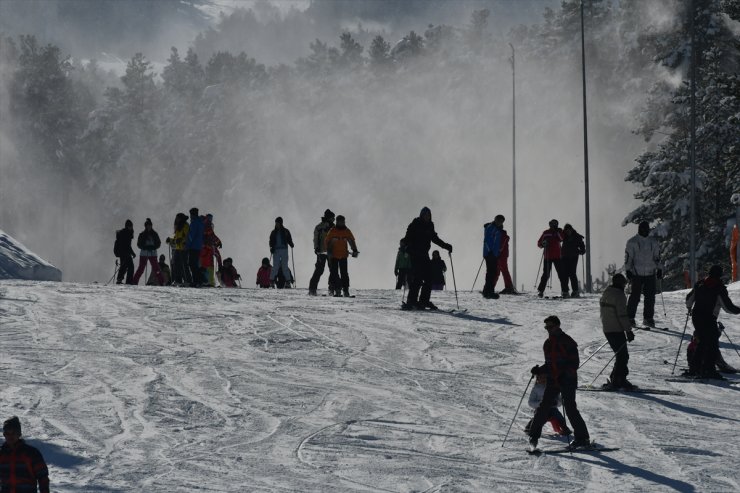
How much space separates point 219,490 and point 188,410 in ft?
10.8

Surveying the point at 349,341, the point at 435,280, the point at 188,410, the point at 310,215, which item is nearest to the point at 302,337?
the point at 349,341

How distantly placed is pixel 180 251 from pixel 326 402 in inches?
556

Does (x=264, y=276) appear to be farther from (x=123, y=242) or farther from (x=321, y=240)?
(x=321, y=240)

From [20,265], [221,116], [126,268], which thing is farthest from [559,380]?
[221,116]

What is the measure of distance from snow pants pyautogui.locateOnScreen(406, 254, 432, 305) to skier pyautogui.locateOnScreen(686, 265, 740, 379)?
5.89 m

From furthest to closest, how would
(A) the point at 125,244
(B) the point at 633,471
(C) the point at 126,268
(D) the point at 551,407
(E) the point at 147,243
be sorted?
(C) the point at 126,268 → (A) the point at 125,244 → (E) the point at 147,243 → (D) the point at 551,407 → (B) the point at 633,471

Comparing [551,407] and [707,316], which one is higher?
[707,316]

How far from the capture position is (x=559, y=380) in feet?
34.8

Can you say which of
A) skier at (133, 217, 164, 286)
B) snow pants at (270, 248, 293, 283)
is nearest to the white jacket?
snow pants at (270, 248, 293, 283)

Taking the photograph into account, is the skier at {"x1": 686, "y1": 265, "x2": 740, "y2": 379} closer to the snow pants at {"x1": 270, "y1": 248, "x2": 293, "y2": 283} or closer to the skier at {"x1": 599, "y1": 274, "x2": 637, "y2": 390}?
the skier at {"x1": 599, "y1": 274, "x2": 637, "y2": 390}

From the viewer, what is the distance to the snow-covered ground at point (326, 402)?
979 cm

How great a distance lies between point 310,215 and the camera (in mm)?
101000

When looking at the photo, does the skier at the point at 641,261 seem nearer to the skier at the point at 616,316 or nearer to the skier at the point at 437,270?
the skier at the point at 616,316

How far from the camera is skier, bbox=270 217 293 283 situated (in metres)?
25.6
